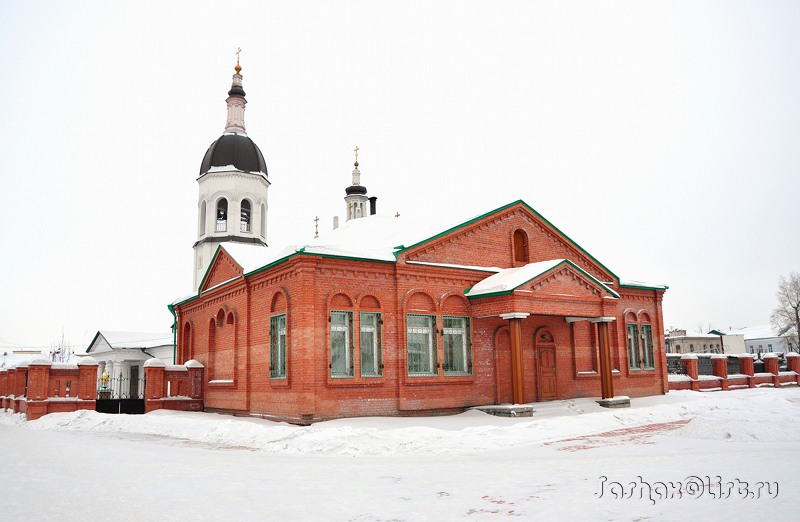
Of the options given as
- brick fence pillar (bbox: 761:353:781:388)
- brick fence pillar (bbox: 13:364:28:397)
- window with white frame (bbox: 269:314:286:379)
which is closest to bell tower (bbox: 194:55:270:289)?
brick fence pillar (bbox: 13:364:28:397)

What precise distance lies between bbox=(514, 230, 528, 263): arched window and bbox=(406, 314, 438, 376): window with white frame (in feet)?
14.5

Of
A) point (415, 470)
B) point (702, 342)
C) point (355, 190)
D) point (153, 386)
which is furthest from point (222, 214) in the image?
point (702, 342)

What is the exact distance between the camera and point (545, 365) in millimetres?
20141

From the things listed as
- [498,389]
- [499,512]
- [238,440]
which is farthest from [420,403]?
[499,512]

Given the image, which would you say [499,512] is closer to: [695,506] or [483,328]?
[695,506]

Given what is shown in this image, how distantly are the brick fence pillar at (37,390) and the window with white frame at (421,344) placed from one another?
11.8 metres

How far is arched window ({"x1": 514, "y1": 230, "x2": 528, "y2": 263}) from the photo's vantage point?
68.4 ft

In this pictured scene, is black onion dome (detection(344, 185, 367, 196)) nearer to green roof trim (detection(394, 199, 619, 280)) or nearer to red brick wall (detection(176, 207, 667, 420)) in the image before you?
red brick wall (detection(176, 207, 667, 420))

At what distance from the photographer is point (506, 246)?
20422mm

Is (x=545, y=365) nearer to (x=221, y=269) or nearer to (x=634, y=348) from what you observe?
(x=634, y=348)

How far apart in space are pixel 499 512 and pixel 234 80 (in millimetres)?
31986

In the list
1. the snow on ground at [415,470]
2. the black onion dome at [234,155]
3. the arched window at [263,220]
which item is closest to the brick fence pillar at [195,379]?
the snow on ground at [415,470]

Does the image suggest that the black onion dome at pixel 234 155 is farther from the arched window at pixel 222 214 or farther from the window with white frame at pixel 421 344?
the window with white frame at pixel 421 344

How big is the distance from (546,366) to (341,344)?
24.0ft
